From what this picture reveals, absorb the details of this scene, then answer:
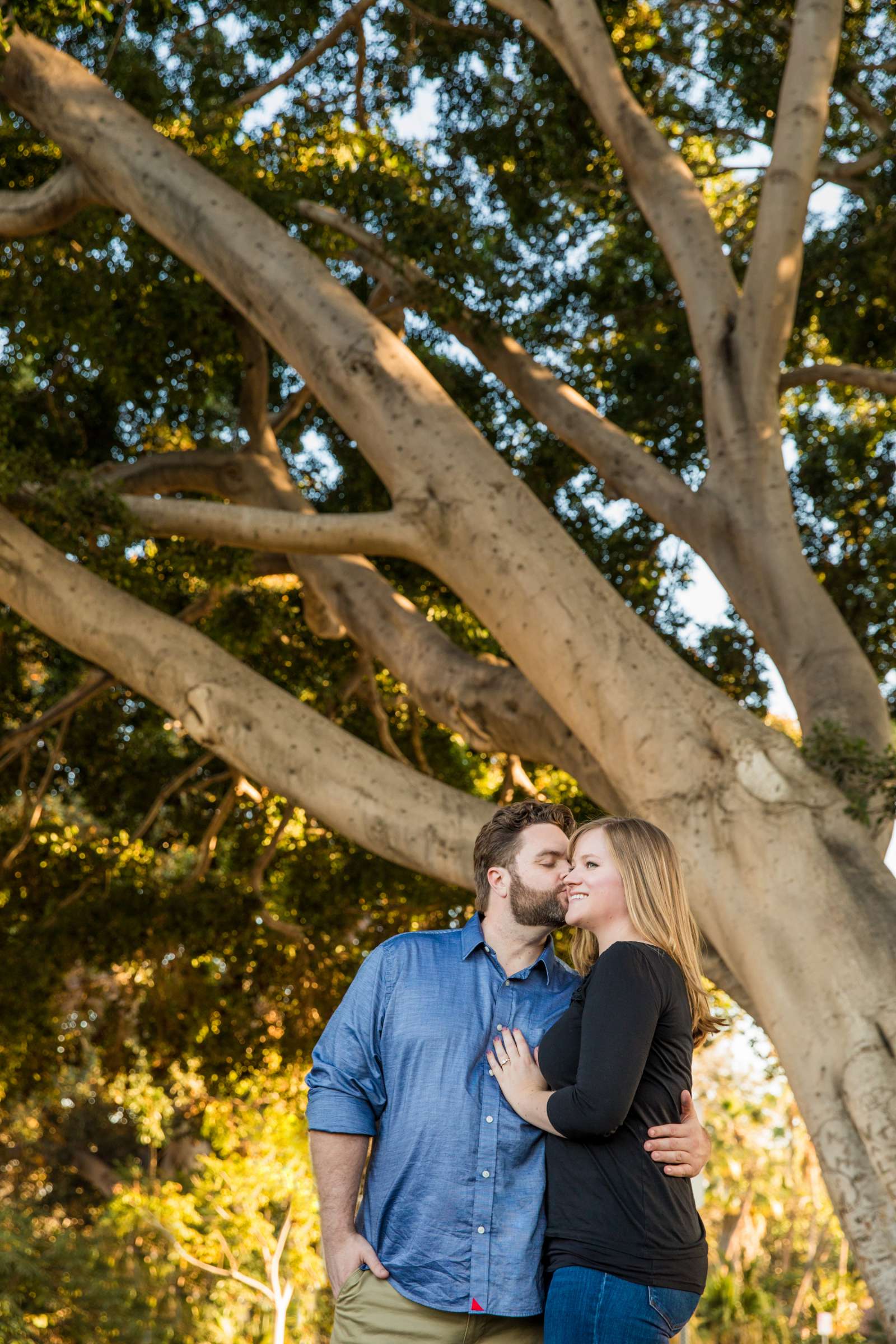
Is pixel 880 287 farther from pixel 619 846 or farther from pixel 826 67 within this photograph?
pixel 619 846

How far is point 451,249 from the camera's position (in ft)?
23.6

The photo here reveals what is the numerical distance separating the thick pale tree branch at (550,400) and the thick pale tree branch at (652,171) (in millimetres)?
657

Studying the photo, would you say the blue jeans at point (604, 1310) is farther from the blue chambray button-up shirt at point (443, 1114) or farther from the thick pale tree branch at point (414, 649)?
the thick pale tree branch at point (414, 649)

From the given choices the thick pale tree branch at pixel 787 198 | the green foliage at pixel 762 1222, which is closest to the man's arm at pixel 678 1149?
the thick pale tree branch at pixel 787 198

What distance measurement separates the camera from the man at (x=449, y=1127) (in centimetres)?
231

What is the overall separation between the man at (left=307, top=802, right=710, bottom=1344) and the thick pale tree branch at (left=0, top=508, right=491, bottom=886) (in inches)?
97.5

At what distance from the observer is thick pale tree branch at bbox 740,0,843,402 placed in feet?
20.7

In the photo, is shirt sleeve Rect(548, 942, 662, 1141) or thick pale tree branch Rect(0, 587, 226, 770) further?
thick pale tree branch Rect(0, 587, 226, 770)

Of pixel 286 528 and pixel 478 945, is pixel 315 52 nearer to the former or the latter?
pixel 286 528

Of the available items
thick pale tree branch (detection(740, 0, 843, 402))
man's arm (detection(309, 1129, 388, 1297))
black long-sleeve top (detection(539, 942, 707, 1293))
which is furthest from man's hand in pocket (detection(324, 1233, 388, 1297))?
thick pale tree branch (detection(740, 0, 843, 402))

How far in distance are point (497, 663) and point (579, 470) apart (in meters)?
3.01

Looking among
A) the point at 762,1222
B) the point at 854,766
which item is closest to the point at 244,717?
the point at 854,766

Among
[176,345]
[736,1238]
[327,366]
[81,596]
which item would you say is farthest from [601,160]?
[736,1238]

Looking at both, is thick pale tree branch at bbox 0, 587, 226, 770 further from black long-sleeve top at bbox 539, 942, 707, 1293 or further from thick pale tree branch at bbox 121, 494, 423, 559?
black long-sleeve top at bbox 539, 942, 707, 1293
